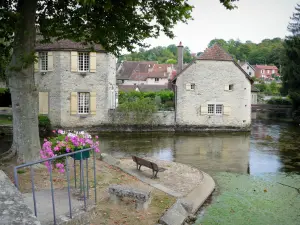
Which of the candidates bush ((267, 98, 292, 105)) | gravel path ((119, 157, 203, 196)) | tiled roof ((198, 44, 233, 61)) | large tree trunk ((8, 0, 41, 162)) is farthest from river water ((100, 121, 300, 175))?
bush ((267, 98, 292, 105))

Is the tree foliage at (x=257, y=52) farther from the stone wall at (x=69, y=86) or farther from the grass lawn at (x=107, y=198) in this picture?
the grass lawn at (x=107, y=198)

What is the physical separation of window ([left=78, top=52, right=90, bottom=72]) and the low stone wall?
21785 mm

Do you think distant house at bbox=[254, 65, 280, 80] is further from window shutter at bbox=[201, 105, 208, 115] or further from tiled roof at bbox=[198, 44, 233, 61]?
window shutter at bbox=[201, 105, 208, 115]

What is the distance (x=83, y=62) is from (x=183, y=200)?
61.0ft

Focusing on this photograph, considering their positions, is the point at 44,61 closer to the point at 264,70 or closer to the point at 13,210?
the point at 13,210

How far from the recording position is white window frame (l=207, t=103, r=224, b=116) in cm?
2641

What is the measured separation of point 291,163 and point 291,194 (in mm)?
5310

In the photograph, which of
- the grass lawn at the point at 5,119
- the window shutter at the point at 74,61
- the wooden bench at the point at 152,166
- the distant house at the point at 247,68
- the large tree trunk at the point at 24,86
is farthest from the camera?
the distant house at the point at 247,68

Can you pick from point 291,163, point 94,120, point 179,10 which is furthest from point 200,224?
point 94,120

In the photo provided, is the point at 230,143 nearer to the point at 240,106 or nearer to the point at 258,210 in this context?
the point at 240,106

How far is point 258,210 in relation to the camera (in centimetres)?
883

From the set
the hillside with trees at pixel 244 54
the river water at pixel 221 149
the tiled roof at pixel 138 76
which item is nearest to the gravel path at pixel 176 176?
the river water at pixel 221 149

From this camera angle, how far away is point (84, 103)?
25.3 meters

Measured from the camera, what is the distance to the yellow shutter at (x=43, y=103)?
2489cm
